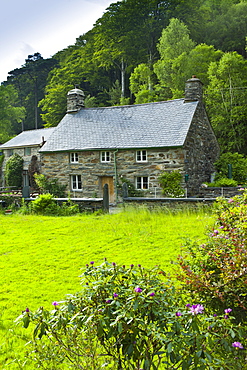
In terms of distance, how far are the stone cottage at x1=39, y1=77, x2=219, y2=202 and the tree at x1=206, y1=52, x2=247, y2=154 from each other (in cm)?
602

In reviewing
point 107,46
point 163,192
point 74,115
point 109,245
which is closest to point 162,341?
point 109,245

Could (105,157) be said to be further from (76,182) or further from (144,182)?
(144,182)

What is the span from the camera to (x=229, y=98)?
A: 103 ft

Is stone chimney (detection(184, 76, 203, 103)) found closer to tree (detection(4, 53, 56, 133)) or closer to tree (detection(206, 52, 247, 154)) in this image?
tree (detection(206, 52, 247, 154))

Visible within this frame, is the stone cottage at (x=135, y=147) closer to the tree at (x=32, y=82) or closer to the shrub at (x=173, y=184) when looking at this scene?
the shrub at (x=173, y=184)

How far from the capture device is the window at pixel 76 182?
23.7m

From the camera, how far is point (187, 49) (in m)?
36.0

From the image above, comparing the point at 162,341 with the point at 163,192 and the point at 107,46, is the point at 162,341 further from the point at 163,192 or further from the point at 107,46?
the point at 107,46

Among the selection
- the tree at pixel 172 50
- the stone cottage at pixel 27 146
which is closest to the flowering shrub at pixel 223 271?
the tree at pixel 172 50

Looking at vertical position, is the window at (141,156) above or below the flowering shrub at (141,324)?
above

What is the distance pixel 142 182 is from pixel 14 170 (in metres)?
21.1

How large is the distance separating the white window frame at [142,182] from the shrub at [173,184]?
4.58ft

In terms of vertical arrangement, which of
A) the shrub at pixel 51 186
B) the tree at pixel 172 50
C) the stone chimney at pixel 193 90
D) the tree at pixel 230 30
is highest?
the tree at pixel 230 30

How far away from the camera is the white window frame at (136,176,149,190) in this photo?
2147 centimetres
